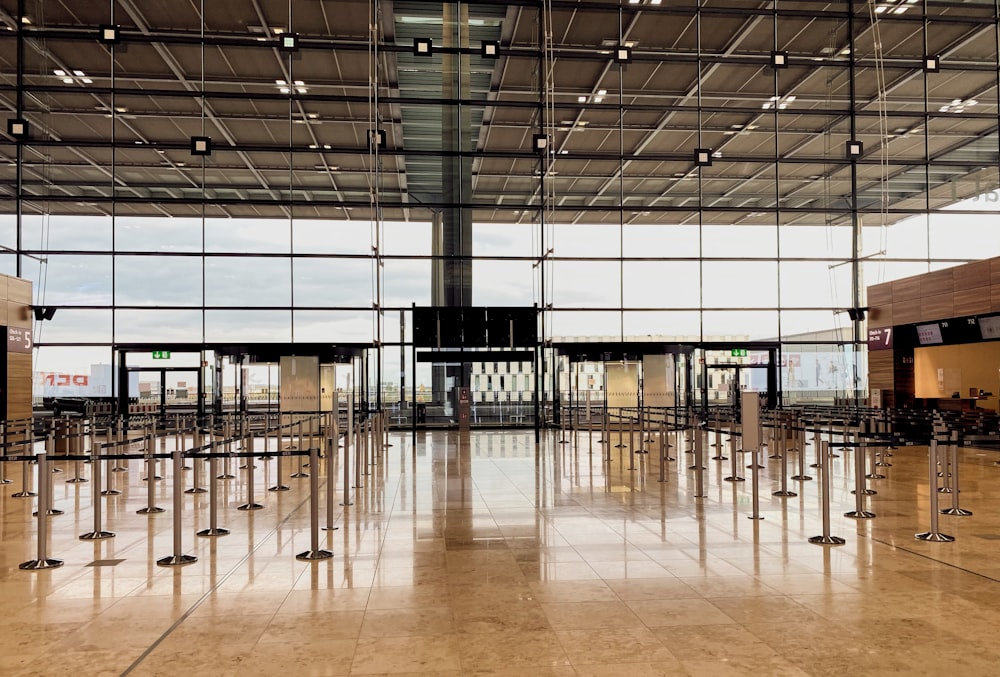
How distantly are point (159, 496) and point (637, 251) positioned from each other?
60.0ft

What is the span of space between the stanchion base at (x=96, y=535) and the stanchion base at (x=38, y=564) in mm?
1067

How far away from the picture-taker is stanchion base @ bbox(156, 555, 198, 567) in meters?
6.91

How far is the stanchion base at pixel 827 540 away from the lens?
7385mm

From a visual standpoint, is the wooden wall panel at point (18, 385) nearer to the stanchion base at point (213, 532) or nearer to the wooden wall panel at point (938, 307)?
the stanchion base at point (213, 532)

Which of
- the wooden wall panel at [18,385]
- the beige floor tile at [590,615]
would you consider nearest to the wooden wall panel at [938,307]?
the beige floor tile at [590,615]

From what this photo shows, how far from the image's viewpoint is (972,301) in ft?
62.3

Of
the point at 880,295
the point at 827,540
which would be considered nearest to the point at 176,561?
the point at 827,540

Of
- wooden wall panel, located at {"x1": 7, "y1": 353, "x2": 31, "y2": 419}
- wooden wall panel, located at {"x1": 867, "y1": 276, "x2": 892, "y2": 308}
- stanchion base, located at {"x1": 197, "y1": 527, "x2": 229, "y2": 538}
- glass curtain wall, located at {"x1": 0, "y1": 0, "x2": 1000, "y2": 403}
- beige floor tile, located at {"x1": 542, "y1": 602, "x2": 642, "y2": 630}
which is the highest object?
glass curtain wall, located at {"x1": 0, "y1": 0, "x2": 1000, "y2": 403}

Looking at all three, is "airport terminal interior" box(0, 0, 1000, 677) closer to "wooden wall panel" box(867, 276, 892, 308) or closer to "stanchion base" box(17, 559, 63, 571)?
"wooden wall panel" box(867, 276, 892, 308)

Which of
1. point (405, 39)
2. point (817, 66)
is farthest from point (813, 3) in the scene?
point (405, 39)

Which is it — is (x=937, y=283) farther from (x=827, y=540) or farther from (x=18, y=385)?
(x=18, y=385)

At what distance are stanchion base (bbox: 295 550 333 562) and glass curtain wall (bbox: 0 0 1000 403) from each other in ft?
50.9

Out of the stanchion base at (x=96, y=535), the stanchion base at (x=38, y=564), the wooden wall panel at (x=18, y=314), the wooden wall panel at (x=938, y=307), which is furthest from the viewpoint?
the wooden wall panel at (x=18, y=314)

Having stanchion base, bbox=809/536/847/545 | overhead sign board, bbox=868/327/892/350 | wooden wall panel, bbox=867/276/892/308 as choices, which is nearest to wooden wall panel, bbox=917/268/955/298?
wooden wall panel, bbox=867/276/892/308
